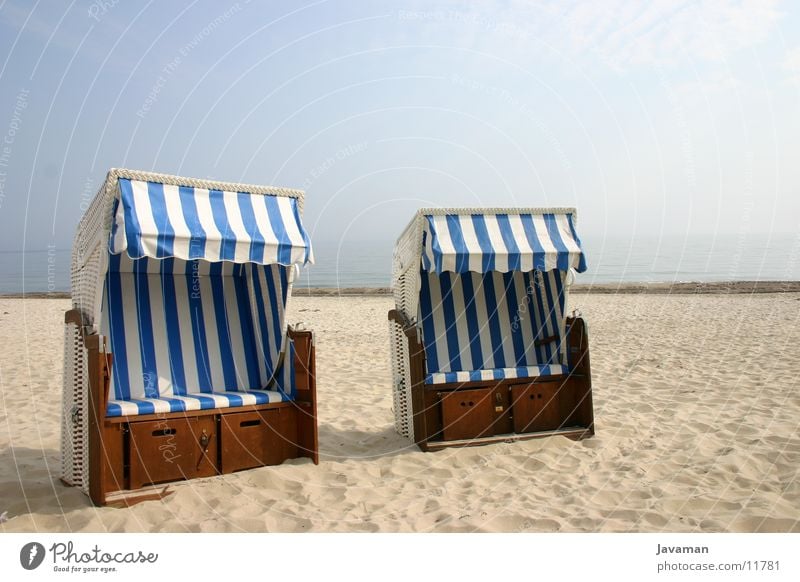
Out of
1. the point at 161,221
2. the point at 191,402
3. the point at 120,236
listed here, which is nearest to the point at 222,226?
the point at 161,221

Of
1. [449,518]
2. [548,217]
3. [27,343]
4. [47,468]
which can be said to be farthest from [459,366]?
[27,343]

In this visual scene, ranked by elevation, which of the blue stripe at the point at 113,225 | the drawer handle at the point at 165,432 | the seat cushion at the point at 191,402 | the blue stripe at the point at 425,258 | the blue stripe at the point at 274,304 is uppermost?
the blue stripe at the point at 113,225

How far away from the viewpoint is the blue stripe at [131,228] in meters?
4.15

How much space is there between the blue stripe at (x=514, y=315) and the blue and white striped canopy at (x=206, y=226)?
2.39 meters

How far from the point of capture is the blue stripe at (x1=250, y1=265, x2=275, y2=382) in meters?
5.59

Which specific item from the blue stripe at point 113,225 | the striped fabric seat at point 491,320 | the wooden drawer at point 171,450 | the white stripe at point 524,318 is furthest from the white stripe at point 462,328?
the blue stripe at point 113,225

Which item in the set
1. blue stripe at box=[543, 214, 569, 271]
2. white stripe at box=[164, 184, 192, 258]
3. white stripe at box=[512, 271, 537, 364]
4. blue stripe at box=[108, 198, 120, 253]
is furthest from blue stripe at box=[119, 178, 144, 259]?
white stripe at box=[512, 271, 537, 364]

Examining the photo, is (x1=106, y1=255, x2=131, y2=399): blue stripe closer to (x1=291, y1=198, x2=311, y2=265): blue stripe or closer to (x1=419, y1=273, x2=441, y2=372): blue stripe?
(x1=291, y1=198, x2=311, y2=265): blue stripe

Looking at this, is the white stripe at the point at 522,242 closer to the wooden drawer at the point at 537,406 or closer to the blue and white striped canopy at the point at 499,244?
the blue and white striped canopy at the point at 499,244

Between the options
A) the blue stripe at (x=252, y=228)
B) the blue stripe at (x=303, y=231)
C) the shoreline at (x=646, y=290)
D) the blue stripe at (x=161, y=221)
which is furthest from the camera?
the shoreline at (x=646, y=290)

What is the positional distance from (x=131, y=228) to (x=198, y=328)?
5.18 feet

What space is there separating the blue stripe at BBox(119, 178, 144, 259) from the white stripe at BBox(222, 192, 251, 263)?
0.65 meters

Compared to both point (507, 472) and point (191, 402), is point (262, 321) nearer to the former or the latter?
point (191, 402)

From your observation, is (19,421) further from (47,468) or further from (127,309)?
(127,309)
